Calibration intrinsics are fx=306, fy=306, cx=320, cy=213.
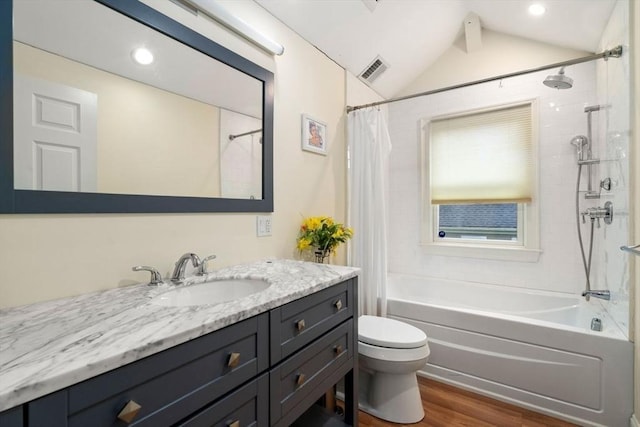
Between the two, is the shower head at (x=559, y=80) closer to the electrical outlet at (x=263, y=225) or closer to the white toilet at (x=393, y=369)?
the white toilet at (x=393, y=369)

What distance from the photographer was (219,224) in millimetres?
1534

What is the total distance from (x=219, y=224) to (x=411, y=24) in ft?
7.33

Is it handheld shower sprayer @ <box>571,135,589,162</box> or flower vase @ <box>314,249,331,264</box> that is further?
handheld shower sprayer @ <box>571,135,589,162</box>

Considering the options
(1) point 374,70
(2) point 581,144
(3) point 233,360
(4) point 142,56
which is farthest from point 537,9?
(3) point 233,360

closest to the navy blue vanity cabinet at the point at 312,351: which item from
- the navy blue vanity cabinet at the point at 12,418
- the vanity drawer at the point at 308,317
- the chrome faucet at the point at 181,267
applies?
the vanity drawer at the point at 308,317

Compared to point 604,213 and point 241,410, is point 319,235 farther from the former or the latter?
point 604,213

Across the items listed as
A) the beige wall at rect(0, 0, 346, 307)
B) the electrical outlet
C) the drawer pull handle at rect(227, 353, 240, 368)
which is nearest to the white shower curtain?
the beige wall at rect(0, 0, 346, 307)

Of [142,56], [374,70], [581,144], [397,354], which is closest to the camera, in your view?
[142,56]

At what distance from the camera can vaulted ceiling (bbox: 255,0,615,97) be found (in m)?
2.01

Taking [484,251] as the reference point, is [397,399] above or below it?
below

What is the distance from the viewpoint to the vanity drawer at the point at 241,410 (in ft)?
2.61

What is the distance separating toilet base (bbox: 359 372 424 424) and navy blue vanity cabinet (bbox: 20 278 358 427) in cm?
51

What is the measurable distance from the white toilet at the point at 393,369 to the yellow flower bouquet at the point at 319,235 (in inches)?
22.5

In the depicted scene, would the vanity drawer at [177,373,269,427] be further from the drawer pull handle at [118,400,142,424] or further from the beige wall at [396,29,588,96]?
the beige wall at [396,29,588,96]
